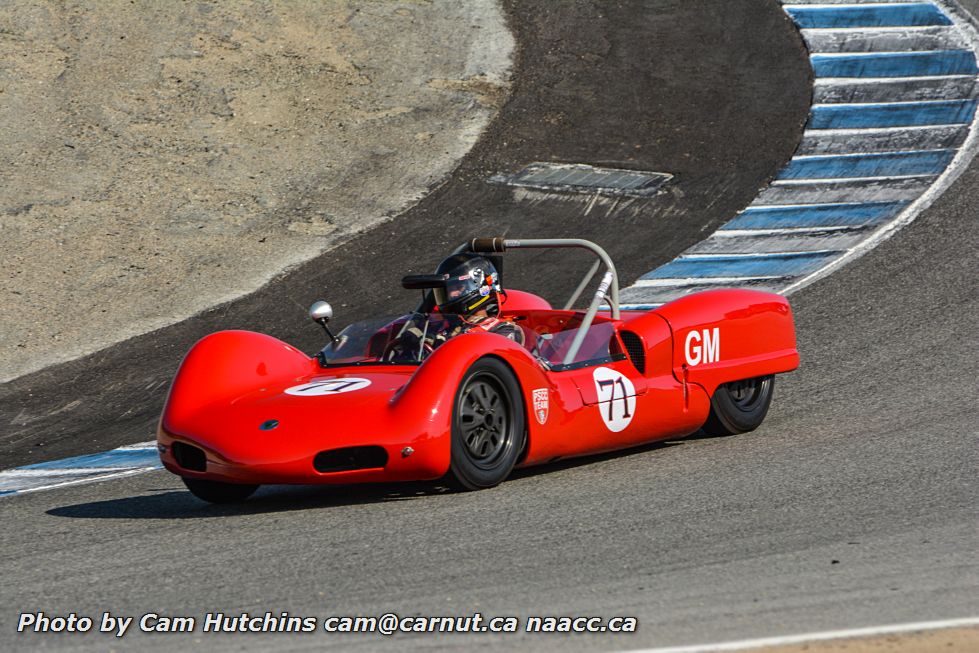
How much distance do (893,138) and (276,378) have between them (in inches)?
343

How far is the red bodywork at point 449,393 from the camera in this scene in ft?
19.3

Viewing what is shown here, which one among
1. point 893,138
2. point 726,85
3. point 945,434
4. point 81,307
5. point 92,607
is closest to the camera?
point 92,607

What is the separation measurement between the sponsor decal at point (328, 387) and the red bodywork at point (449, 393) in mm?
46

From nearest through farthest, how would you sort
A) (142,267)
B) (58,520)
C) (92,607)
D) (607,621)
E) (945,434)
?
(607,621) → (92,607) → (58,520) → (945,434) → (142,267)

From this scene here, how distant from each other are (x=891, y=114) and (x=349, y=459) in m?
9.99

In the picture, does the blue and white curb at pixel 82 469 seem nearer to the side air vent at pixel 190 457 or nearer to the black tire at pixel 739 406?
the side air vent at pixel 190 457

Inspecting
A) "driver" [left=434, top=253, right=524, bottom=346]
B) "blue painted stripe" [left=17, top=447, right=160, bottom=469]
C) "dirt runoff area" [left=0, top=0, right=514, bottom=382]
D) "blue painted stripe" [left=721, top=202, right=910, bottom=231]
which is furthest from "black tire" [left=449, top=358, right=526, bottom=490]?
"blue painted stripe" [left=721, top=202, right=910, bottom=231]

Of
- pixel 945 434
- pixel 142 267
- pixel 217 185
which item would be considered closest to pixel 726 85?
pixel 217 185

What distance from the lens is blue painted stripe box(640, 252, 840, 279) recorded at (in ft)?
35.7

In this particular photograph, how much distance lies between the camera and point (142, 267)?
12.2 meters

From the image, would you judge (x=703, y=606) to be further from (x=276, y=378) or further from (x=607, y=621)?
(x=276, y=378)

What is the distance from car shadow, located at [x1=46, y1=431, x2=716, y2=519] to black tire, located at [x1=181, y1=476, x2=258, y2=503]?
0.04 m

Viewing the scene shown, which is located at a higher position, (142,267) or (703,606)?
(703,606)

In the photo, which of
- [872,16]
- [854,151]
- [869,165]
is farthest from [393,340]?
[872,16]
